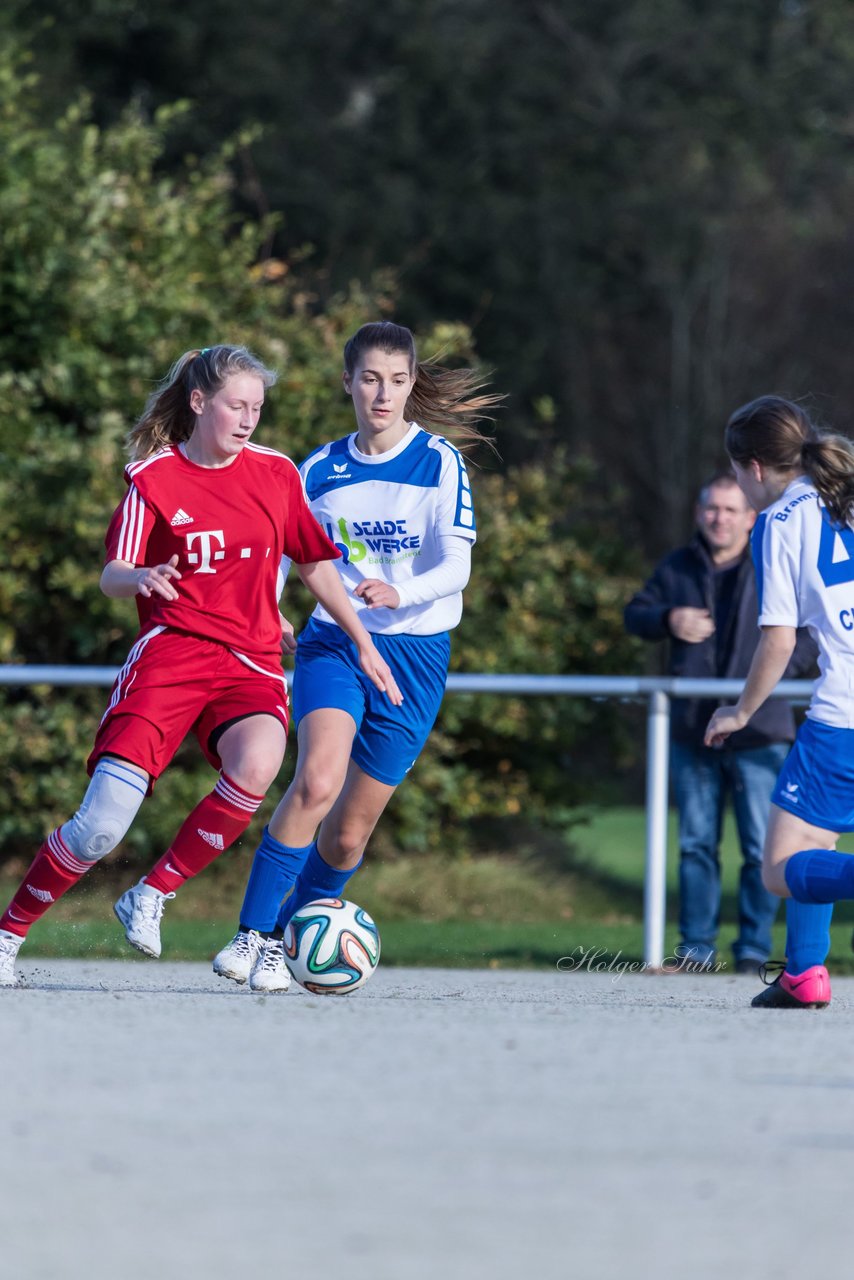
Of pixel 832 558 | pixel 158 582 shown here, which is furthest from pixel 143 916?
pixel 832 558

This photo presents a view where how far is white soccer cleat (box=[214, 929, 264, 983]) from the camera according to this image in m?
5.68

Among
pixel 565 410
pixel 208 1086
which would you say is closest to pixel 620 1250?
pixel 208 1086

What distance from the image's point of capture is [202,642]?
5.75m

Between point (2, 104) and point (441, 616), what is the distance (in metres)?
6.17

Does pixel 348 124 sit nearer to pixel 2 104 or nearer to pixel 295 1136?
pixel 2 104

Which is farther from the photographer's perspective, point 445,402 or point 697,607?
point 697,607

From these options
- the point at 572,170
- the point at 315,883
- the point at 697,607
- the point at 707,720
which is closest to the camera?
the point at 315,883

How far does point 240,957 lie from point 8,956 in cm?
70

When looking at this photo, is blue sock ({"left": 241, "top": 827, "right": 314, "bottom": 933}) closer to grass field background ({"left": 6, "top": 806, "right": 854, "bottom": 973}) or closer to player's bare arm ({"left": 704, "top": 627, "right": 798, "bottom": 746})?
player's bare arm ({"left": 704, "top": 627, "right": 798, "bottom": 746})

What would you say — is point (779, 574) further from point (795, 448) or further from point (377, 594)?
point (377, 594)

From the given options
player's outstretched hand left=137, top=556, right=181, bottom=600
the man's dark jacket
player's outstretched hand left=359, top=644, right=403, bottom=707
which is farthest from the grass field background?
player's outstretched hand left=137, top=556, right=181, bottom=600

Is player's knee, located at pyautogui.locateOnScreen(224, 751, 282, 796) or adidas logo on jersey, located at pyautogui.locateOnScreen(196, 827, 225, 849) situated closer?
player's knee, located at pyautogui.locateOnScreen(224, 751, 282, 796)

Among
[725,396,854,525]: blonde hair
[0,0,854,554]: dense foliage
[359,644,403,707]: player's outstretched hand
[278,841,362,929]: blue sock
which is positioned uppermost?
[0,0,854,554]: dense foliage

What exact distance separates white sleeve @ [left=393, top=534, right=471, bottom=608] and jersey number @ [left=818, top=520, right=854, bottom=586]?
3.51ft
